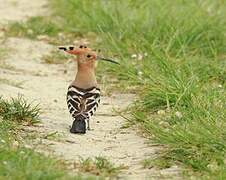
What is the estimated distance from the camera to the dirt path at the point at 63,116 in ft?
22.0

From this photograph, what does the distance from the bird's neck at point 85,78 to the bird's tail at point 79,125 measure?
14.5 inches

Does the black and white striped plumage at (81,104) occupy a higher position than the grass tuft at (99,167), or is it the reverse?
the black and white striped plumage at (81,104)

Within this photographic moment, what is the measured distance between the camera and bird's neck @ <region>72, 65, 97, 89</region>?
7683 mm

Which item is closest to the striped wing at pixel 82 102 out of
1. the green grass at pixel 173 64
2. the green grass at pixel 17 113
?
the green grass at pixel 17 113

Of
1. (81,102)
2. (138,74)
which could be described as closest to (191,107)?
(81,102)

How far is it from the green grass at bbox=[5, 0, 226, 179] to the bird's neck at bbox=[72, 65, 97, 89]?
18.9 inches

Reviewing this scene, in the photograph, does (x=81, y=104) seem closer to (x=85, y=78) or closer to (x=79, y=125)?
(x=79, y=125)

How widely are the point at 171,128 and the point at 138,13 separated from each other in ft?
14.2

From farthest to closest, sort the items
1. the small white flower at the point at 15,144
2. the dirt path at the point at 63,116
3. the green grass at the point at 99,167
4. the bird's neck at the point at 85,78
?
the bird's neck at the point at 85,78
the dirt path at the point at 63,116
the small white flower at the point at 15,144
the green grass at the point at 99,167

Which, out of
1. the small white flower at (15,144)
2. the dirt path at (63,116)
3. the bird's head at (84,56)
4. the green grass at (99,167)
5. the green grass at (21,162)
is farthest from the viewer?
the bird's head at (84,56)

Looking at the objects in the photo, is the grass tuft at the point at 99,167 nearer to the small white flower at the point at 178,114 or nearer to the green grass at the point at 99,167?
the green grass at the point at 99,167

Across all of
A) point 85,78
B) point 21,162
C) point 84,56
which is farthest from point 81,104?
point 21,162

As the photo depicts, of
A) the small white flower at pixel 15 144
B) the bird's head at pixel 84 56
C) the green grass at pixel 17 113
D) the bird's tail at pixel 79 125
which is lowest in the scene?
the small white flower at pixel 15 144

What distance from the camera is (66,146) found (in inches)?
271
